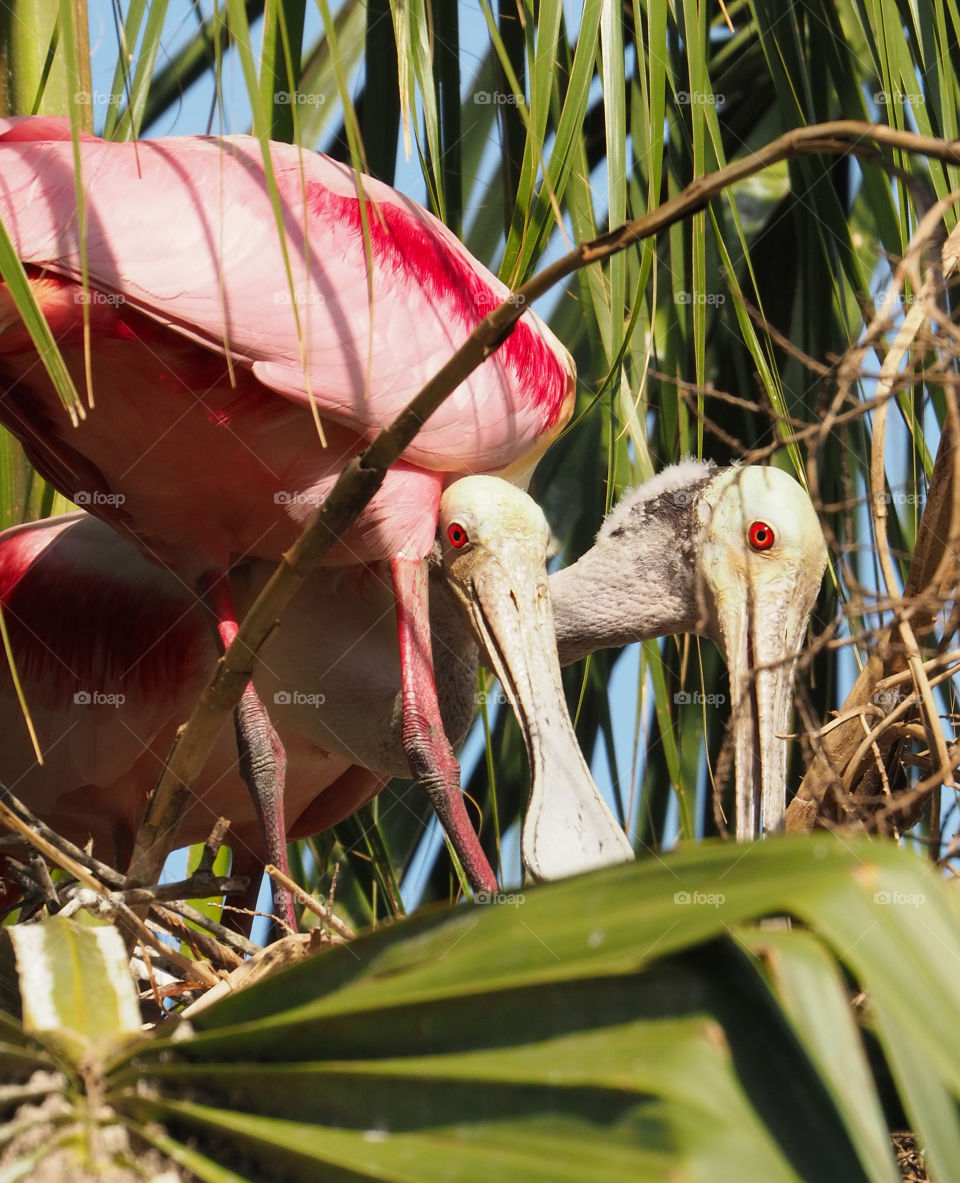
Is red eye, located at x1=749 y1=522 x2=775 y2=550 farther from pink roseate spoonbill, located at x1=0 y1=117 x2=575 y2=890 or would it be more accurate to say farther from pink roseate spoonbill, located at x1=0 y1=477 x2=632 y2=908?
pink roseate spoonbill, located at x1=0 y1=477 x2=632 y2=908

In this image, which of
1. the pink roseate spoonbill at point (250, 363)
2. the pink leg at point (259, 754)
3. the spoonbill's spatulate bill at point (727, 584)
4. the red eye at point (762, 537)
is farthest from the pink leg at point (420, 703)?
the red eye at point (762, 537)

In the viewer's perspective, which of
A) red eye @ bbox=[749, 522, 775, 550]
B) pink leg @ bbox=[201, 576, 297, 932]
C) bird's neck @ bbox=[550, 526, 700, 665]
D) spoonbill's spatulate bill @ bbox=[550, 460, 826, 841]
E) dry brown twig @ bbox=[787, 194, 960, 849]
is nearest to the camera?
dry brown twig @ bbox=[787, 194, 960, 849]

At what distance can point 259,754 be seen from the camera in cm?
292

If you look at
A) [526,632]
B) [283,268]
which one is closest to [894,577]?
[526,632]

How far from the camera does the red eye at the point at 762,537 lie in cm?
307

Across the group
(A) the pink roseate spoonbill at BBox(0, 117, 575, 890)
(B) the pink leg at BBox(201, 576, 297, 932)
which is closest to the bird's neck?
(A) the pink roseate spoonbill at BBox(0, 117, 575, 890)

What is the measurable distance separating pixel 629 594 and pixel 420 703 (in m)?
0.69

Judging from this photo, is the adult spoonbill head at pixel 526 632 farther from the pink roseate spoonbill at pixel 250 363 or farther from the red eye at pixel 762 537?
the red eye at pixel 762 537

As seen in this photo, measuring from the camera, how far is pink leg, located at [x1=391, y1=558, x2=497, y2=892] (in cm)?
284

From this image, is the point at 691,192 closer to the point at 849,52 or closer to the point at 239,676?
the point at 239,676

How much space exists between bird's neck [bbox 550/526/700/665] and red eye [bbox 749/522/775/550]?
229mm

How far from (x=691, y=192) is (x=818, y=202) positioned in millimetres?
2038

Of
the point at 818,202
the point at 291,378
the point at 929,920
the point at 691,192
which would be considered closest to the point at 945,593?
the point at 691,192

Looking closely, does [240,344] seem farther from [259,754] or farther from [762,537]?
[762,537]
